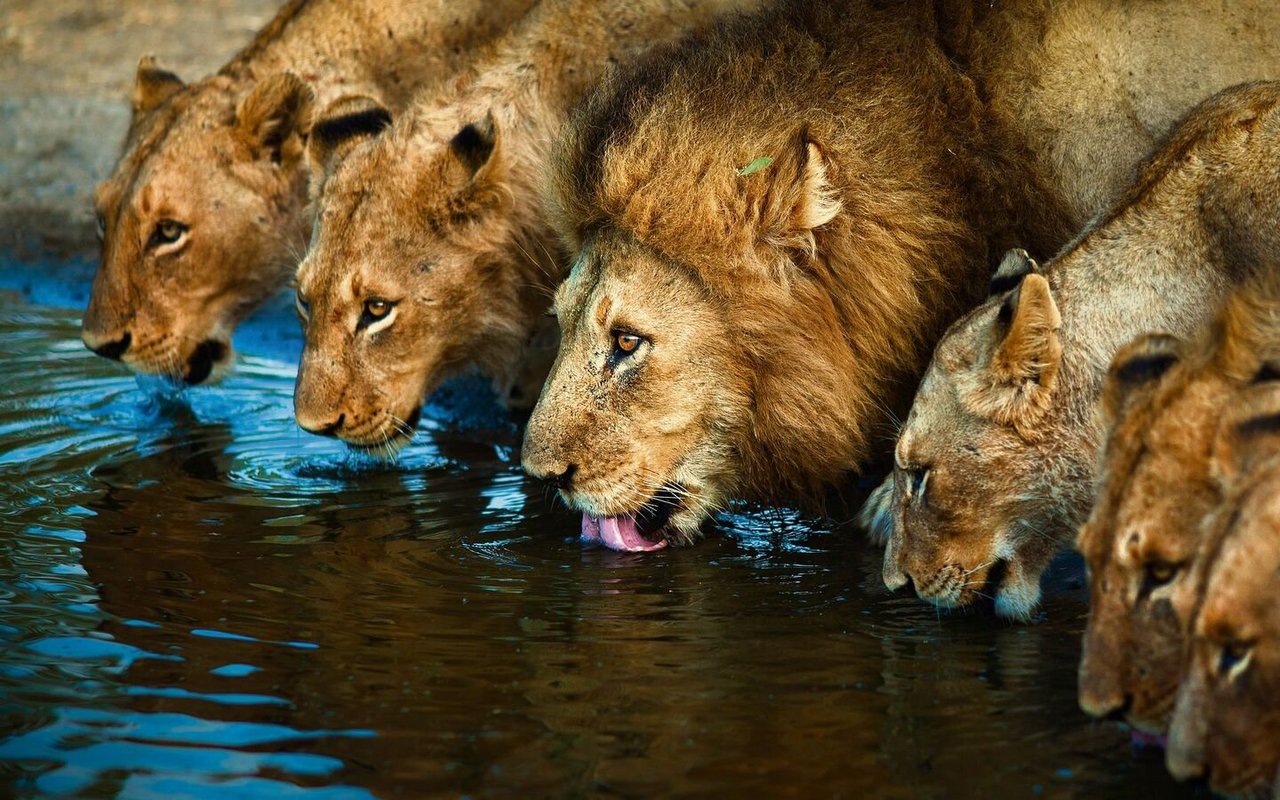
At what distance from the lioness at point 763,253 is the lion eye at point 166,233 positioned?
228 centimetres

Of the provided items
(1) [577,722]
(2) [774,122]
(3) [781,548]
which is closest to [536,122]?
(2) [774,122]

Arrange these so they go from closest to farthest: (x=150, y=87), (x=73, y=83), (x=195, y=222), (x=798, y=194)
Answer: (x=798, y=194), (x=195, y=222), (x=150, y=87), (x=73, y=83)

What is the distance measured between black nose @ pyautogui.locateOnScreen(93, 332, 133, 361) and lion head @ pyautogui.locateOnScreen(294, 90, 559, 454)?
1.12 metres

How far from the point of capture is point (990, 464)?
4.84 metres

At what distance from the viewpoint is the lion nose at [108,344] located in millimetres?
7476

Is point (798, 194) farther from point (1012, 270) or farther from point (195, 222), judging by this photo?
point (195, 222)

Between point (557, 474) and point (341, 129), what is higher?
point (341, 129)

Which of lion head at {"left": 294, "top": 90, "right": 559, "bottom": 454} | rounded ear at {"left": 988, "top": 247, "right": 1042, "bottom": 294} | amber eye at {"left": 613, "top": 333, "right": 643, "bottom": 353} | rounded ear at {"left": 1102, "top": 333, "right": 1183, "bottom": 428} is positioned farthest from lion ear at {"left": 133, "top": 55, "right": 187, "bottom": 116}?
rounded ear at {"left": 1102, "top": 333, "right": 1183, "bottom": 428}

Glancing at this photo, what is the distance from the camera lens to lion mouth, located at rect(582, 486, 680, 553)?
5707mm

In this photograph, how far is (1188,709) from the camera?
3553mm

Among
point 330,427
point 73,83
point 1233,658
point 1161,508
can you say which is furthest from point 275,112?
point 1233,658

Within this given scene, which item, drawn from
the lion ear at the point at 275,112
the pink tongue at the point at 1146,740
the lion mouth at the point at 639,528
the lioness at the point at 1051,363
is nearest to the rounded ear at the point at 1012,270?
the lioness at the point at 1051,363

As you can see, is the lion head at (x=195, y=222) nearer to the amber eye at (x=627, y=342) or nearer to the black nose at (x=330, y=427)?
the black nose at (x=330, y=427)

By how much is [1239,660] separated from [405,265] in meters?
3.78
